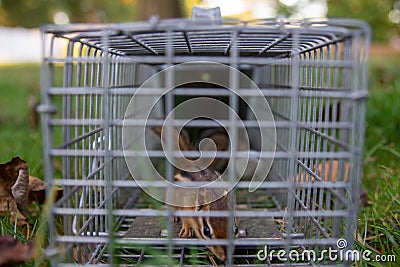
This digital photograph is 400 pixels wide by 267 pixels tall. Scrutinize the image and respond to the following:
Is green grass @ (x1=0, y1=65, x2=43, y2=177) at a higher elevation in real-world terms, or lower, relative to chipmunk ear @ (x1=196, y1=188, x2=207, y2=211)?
lower

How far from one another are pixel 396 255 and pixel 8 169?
6.05 ft

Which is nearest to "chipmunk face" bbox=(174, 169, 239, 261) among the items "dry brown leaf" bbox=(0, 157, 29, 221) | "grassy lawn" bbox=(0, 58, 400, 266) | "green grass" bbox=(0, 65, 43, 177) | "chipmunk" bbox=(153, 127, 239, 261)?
"chipmunk" bbox=(153, 127, 239, 261)

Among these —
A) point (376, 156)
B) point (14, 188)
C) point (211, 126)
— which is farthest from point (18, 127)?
point (376, 156)

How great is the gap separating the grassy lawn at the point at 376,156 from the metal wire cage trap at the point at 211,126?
18 centimetres

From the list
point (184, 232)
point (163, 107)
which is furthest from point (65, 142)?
point (163, 107)

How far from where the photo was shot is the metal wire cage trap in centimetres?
163

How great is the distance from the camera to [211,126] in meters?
2.59

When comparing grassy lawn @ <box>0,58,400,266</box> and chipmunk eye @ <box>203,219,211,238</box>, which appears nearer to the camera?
chipmunk eye @ <box>203,219,211,238</box>

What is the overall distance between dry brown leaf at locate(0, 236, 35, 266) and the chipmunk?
67 cm

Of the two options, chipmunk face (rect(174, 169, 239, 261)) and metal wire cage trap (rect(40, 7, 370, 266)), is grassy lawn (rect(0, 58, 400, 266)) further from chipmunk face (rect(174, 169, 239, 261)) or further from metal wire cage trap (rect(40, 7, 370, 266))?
chipmunk face (rect(174, 169, 239, 261))

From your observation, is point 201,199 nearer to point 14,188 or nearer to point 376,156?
point 14,188

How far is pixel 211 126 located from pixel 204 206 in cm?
62

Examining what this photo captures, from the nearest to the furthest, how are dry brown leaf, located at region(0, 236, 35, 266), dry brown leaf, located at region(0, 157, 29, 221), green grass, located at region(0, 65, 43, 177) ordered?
dry brown leaf, located at region(0, 236, 35, 266), dry brown leaf, located at region(0, 157, 29, 221), green grass, located at region(0, 65, 43, 177)

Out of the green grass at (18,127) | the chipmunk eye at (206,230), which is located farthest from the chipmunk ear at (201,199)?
the green grass at (18,127)
